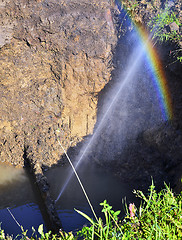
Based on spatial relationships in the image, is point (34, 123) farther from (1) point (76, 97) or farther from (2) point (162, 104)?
(2) point (162, 104)

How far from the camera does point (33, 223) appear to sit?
4066 mm

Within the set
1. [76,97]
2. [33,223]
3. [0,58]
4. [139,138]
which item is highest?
[0,58]

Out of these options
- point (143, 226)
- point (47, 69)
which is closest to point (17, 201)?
point (47, 69)

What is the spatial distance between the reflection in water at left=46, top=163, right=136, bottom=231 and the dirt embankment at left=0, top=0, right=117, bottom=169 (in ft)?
1.85

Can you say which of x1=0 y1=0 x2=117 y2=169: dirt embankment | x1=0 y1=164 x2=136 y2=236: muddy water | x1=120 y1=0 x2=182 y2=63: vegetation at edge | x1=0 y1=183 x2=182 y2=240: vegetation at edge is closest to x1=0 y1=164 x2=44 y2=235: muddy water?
x1=0 y1=164 x2=136 y2=236: muddy water

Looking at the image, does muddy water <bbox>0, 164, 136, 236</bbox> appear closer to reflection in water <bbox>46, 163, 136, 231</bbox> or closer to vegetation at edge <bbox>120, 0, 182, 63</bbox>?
reflection in water <bbox>46, 163, 136, 231</bbox>

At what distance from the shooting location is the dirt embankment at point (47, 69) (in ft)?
16.6

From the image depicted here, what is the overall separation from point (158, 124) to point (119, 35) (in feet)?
7.04

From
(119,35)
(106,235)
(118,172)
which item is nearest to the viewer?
(106,235)

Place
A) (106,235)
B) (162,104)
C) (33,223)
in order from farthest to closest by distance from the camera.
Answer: (162,104)
(33,223)
(106,235)

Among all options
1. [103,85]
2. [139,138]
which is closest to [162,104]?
[139,138]

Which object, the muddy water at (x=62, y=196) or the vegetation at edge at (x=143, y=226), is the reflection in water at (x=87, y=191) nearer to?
the muddy water at (x=62, y=196)

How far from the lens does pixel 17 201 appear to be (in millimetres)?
4531

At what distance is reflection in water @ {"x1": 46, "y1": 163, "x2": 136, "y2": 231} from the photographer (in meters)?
4.25
